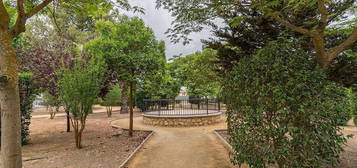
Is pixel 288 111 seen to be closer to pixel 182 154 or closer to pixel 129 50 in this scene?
pixel 182 154

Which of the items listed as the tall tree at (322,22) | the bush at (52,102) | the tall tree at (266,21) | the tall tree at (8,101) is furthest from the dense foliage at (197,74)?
the tall tree at (8,101)


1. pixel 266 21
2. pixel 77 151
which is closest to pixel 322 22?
pixel 266 21

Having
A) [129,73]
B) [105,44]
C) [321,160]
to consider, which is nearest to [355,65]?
[321,160]

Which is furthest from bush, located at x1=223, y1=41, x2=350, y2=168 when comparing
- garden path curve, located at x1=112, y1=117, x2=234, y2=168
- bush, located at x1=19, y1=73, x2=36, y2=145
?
bush, located at x1=19, y1=73, x2=36, y2=145

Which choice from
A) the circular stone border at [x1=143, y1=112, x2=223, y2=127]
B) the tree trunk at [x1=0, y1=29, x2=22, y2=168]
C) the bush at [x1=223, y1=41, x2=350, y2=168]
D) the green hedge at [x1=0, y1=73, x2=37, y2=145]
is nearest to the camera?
the bush at [x1=223, y1=41, x2=350, y2=168]

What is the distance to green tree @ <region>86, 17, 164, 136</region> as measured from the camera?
6906mm

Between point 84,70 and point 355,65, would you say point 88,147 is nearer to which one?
point 84,70

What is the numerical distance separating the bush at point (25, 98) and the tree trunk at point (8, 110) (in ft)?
15.5

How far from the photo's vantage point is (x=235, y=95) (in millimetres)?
3561

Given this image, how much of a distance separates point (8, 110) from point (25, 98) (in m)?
5.05

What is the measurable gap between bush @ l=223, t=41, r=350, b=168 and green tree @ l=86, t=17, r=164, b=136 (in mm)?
4615

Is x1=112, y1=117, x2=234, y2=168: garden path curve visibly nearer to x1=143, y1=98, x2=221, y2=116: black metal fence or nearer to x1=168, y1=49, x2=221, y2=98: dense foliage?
x1=143, y1=98, x2=221, y2=116: black metal fence

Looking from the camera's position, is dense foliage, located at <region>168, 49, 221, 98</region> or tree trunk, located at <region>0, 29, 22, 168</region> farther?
dense foliage, located at <region>168, 49, 221, 98</region>

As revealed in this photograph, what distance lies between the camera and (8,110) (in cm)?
267
